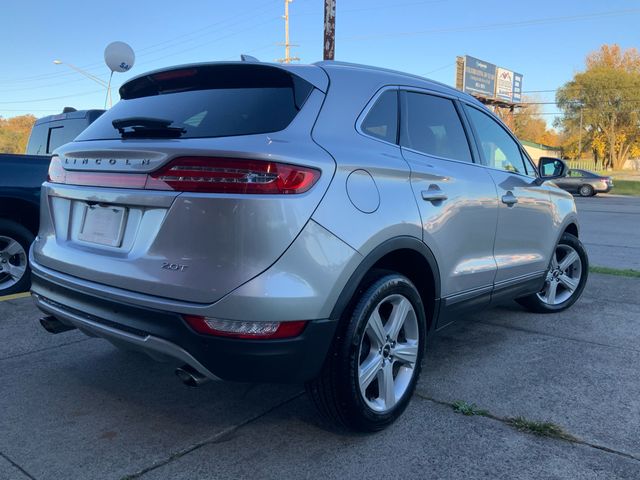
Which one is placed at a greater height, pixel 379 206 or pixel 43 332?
pixel 379 206

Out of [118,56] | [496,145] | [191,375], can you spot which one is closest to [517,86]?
[118,56]

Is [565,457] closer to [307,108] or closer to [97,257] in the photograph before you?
[307,108]

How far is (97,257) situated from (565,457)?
239cm

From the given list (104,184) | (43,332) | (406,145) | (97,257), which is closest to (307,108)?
(406,145)

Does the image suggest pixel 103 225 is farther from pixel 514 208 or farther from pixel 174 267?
pixel 514 208

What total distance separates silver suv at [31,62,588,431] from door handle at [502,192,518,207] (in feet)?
1.67

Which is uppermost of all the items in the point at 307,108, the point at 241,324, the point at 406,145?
the point at 307,108

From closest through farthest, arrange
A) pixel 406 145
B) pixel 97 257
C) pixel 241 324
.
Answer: pixel 241 324 → pixel 97 257 → pixel 406 145

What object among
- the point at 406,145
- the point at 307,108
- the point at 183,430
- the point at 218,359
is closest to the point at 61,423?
the point at 183,430

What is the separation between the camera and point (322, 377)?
2.65 meters

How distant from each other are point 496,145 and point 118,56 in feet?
29.5

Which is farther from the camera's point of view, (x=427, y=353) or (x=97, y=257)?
(x=427, y=353)

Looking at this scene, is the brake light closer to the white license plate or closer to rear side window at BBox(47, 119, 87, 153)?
the white license plate

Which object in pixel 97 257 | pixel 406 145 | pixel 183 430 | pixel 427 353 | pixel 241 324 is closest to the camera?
pixel 241 324
